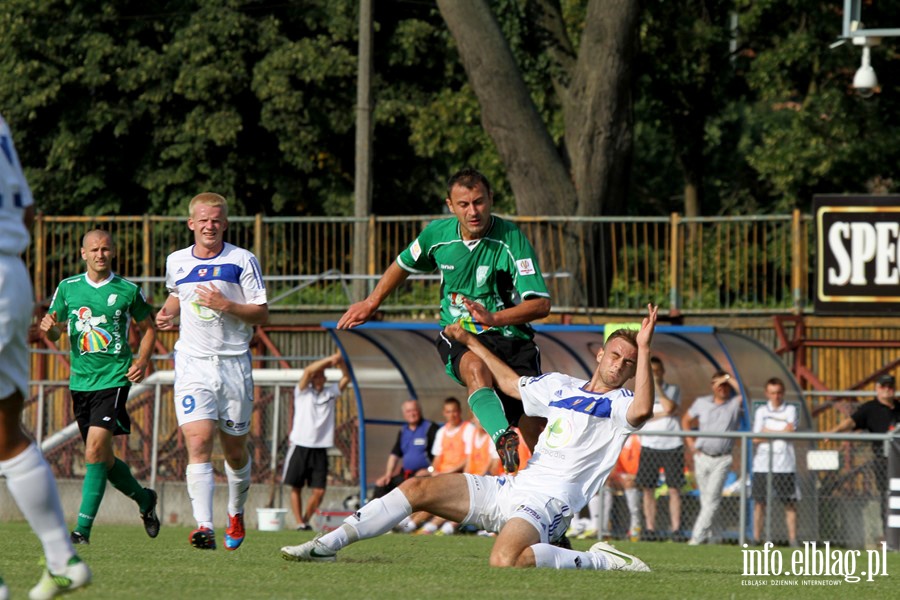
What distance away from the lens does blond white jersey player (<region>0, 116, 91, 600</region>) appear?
19.5 ft

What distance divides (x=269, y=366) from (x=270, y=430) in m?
4.30

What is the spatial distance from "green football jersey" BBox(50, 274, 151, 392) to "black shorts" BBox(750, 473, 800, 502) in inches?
293

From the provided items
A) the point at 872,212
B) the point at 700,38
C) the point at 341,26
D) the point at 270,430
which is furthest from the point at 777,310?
the point at 341,26

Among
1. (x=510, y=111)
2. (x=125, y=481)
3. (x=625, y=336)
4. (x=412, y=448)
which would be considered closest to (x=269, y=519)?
(x=412, y=448)

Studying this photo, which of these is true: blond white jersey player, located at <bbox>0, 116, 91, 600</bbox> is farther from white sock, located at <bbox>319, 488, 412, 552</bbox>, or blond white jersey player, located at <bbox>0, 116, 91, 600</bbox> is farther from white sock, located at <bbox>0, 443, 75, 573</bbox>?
white sock, located at <bbox>319, 488, 412, 552</bbox>

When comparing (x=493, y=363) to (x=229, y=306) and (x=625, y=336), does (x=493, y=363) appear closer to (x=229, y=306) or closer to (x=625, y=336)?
(x=625, y=336)

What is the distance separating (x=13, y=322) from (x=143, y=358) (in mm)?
5152

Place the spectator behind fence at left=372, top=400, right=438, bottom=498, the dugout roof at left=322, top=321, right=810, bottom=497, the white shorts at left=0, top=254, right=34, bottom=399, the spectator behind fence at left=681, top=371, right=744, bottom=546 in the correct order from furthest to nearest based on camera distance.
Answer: the spectator behind fence at left=372, top=400, right=438, bottom=498 < the dugout roof at left=322, top=321, right=810, bottom=497 < the spectator behind fence at left=681, top=371, right=744, bottom=546 < the white shorts at left=0, top=254, right=34, bottom=399

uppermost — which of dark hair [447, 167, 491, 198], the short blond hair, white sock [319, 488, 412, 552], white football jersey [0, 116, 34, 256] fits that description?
dark hair [447, 167, 491, 198]

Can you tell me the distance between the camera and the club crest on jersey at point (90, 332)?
437 inches

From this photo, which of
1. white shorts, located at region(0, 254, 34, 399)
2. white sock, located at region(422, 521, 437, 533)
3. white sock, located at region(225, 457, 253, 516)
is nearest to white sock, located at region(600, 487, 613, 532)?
white sock, located at region(422, 521, 437, 533)

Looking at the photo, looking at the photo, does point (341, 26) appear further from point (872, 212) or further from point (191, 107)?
point (872, 212)

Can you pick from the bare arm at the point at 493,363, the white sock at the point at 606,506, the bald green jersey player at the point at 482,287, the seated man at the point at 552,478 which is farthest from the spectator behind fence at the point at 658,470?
the seated man at the point at 552,478

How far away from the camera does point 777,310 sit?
22.8 meters
